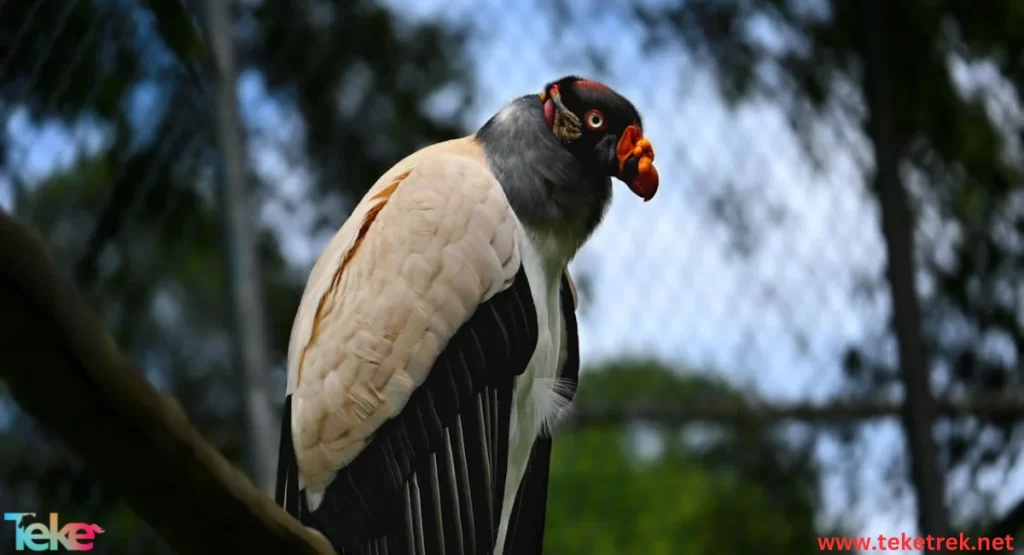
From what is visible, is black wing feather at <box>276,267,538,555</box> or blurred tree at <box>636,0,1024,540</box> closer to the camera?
black wing feather at <box>276,267,538,555</box>

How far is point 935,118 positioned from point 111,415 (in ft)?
6.57

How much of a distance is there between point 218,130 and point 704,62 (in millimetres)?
1183

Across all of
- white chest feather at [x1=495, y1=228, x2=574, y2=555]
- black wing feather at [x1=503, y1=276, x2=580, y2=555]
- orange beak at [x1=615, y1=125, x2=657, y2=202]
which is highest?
orange beak at [x1=615, y1=125, x2=657, y2=202]

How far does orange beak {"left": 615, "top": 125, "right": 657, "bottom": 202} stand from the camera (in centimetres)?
82

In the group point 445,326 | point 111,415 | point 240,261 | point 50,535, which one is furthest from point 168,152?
point 111,415

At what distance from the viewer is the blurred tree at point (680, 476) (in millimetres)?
2082

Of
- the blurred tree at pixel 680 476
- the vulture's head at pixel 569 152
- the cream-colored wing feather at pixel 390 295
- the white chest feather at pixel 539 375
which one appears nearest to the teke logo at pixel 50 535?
the cream-colored wing feather at pixel 390 295

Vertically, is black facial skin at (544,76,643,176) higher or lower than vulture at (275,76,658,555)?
higher

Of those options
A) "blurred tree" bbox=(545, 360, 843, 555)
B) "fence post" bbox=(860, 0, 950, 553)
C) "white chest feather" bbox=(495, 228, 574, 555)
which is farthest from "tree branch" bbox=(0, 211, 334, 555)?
"fence post" bbox=(860, 0, 950, 553)

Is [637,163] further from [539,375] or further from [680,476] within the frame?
[680,476]

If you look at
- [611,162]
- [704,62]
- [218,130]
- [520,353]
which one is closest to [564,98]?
[611,162]

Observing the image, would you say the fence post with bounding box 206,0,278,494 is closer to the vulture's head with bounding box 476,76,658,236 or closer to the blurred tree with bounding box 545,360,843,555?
the vulture's head with bounding box 476,76,658,236

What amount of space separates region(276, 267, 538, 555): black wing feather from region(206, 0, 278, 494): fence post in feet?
1.19

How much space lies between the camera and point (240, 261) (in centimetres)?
122
